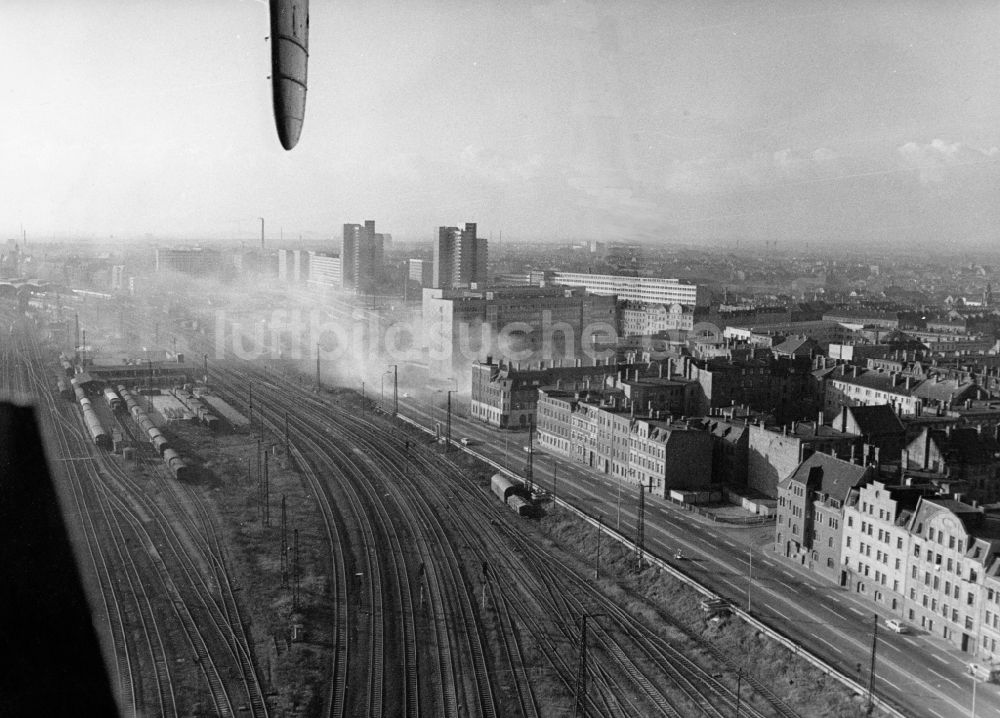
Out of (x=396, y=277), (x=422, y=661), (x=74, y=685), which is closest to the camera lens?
(x=74, y=685)

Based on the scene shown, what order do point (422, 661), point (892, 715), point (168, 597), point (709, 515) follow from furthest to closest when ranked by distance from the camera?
point (709, 515)
point (168, 597)
point (422, 661)
point (892, 715)

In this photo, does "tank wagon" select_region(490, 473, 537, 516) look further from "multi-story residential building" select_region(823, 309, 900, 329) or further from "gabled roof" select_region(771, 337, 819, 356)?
"multi-story residential building" select_region(823, 309, 900, 329)

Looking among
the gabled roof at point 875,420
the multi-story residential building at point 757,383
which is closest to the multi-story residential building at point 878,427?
the gabled roof at point 875,420

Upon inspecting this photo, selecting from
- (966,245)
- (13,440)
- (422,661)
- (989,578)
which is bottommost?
(422,661)

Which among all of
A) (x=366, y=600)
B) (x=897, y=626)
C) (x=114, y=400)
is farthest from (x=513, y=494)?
(x=114, y=400)

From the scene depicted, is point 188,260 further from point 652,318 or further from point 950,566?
point 950,566

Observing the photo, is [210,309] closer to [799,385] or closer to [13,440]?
[799,385]

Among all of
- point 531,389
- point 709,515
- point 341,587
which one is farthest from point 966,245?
point 341,587
